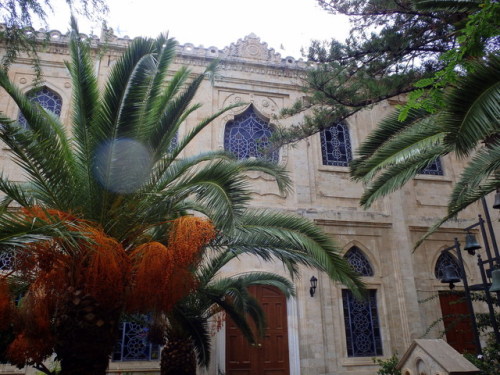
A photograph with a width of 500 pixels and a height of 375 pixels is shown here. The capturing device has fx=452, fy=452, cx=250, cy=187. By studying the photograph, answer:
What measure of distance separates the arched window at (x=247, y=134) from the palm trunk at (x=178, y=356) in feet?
18.7

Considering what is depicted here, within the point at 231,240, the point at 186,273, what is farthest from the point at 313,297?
the point at 186,273

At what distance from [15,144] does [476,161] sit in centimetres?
649

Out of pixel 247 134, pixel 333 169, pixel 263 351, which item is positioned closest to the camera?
pixel 263 351

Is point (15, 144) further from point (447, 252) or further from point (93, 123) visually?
point (447, 252)

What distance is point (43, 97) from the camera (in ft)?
39.0

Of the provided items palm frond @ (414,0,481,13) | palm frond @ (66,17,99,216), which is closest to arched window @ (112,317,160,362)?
palm frond @ (66,17,99,216)

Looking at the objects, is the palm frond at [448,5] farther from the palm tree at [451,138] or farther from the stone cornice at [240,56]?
the stone cornice at [240,56]

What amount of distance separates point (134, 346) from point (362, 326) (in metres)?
5.45

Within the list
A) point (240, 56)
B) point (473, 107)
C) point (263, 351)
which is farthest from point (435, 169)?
point (473, 107)

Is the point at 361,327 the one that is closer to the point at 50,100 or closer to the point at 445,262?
the point at 445,262

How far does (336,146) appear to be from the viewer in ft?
42.8

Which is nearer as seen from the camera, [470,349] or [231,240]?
[231,240]

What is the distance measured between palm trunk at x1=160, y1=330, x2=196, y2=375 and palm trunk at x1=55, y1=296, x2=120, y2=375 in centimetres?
252

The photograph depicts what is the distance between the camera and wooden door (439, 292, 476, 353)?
11.4 m
